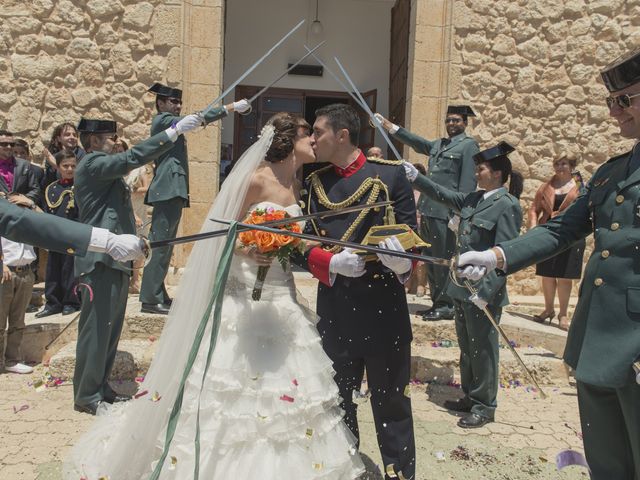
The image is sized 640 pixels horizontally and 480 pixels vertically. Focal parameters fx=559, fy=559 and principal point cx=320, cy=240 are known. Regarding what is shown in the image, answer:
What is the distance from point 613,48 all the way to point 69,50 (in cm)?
716

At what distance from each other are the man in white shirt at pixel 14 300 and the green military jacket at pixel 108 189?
4.90ft

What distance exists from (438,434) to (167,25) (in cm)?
593

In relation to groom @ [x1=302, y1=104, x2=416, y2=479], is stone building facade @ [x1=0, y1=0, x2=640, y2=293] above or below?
above

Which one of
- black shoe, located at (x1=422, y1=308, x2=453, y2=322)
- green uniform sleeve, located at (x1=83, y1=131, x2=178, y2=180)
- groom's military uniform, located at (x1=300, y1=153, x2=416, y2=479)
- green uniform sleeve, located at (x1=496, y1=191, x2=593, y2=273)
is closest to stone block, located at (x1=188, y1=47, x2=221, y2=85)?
green uniform sleeve, located at (x1=83, y1=131, x2=178, y2=180)

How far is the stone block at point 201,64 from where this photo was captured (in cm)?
727

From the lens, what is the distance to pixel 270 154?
3215 millimetres

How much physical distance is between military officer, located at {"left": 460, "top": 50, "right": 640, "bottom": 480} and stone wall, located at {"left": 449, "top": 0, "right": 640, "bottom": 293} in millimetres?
5348

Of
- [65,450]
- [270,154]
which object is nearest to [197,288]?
[270,154]

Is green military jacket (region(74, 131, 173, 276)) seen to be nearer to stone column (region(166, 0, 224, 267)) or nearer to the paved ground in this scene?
the paved ground

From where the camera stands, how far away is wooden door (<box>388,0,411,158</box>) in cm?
826

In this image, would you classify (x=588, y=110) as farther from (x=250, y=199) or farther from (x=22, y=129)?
(x=22, y=129)

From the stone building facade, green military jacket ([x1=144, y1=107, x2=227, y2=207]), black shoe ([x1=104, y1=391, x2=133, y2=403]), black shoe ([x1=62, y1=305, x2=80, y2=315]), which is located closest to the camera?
black shoe ([x1=104, y1=391, x2=133, y2=403])

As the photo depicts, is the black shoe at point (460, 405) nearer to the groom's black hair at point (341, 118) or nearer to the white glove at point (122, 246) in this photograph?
the groom's black hair at point (341, 118)

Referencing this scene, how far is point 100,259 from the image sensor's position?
4.09 m
